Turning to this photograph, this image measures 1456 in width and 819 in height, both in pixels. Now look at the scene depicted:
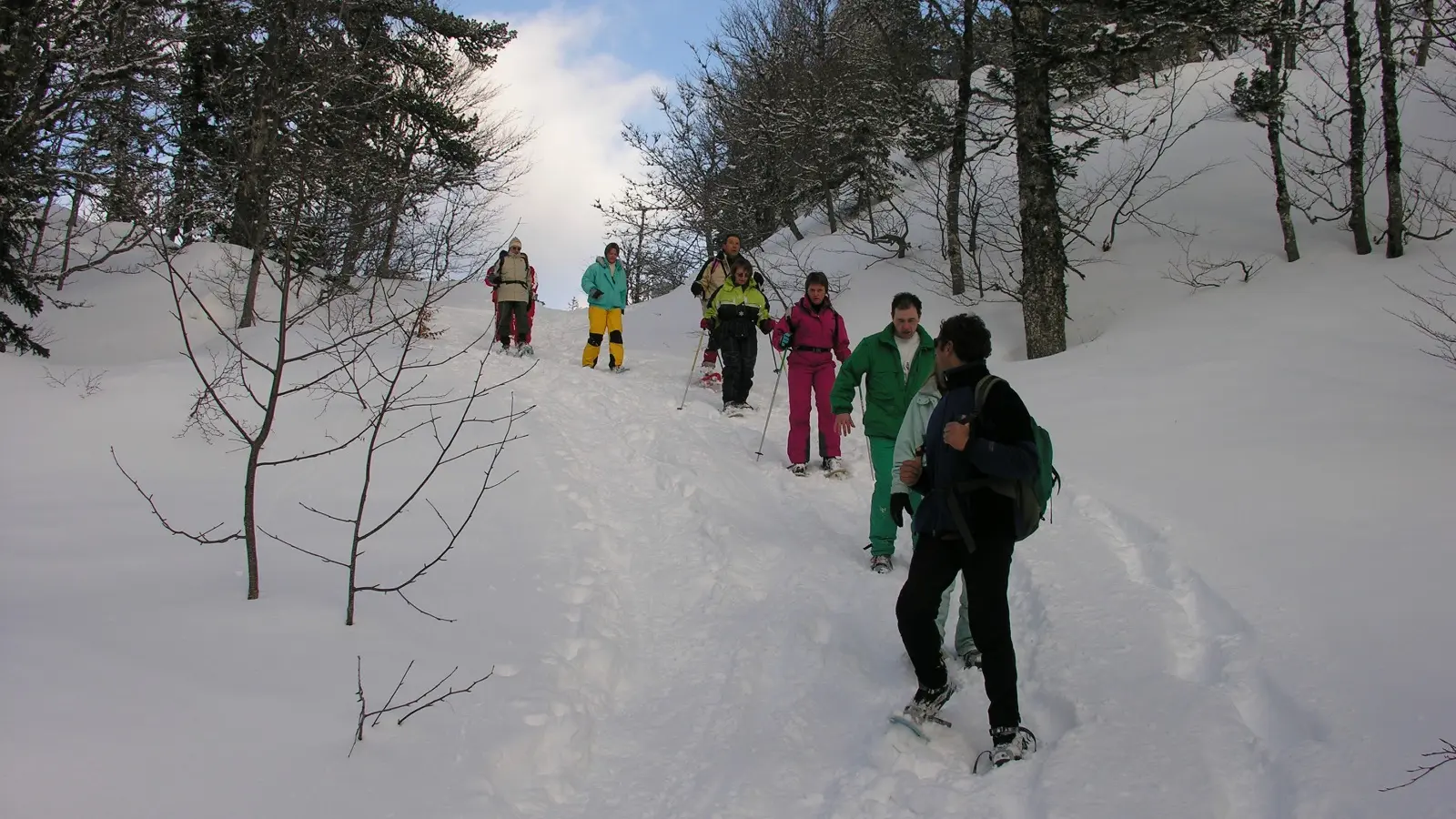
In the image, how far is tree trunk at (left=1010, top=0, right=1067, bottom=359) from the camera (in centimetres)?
991

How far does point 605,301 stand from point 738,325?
303 centimetres

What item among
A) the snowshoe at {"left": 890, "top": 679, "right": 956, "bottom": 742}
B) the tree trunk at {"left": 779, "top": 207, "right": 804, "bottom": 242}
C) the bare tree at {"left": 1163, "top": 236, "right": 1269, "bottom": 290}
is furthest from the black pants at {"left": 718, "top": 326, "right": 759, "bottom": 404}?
the tree trunk at {"left": 779, "top": 207, "right": 804, "bottom": 242}

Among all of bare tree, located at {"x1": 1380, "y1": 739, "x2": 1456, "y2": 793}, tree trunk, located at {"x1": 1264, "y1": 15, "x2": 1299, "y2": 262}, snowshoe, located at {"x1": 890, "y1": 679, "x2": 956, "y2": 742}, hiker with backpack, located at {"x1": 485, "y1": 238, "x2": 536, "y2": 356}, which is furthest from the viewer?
hiker with backpack, located at {"x1": 485, "y1": 238, "x2": 536, "y2": 356}

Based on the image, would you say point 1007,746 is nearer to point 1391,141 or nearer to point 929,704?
point 929,704

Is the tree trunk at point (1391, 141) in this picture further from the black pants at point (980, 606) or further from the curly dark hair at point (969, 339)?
the black pants at point (980, 606)

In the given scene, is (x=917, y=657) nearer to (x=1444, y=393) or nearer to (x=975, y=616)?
(x=975, y=616)

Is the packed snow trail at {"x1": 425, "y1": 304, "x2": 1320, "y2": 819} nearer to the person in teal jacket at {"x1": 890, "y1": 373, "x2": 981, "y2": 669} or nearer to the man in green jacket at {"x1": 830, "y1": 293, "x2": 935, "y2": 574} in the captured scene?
the person in teal jacket at {"x1": 890, "y1": 373, "x2": 981, "y2": 669}

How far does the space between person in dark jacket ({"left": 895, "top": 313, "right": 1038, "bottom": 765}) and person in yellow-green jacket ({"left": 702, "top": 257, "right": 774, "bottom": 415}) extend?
6367 millimetres

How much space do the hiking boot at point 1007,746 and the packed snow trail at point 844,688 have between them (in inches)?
1.8

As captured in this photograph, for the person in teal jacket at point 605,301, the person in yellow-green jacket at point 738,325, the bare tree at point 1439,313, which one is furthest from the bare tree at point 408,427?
the bare tree at point 1439,313

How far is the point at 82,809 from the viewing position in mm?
2199

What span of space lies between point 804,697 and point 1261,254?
1015 cm

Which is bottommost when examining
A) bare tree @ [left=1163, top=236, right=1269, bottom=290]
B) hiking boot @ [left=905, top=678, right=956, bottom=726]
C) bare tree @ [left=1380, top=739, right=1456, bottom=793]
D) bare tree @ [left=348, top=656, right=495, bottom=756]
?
bare tree @ [left=348, top=656, right=495, bottom=756]

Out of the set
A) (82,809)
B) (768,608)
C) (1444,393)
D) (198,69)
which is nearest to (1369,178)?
(1444,393)
